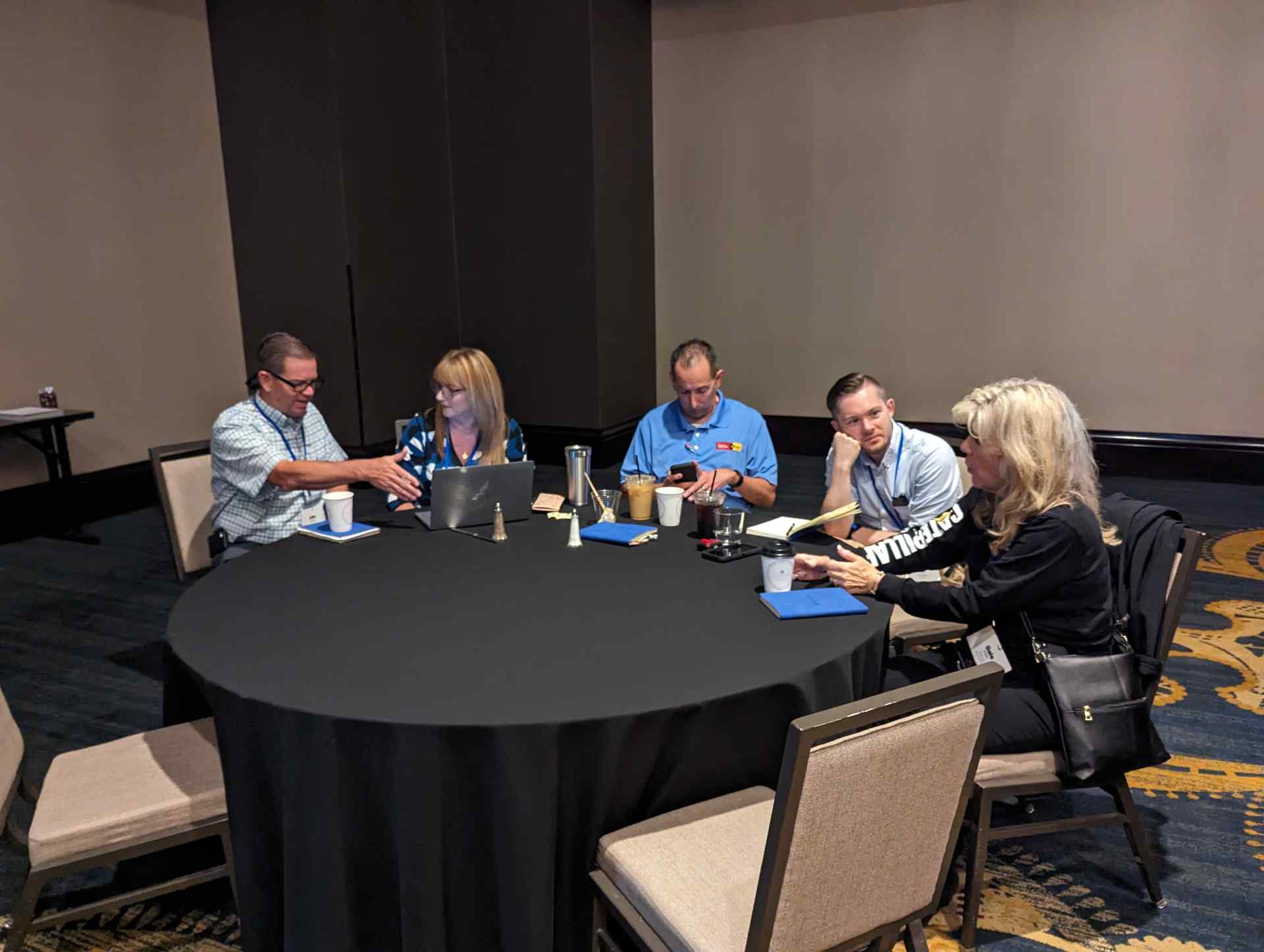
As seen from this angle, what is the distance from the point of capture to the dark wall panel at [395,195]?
6.43 m

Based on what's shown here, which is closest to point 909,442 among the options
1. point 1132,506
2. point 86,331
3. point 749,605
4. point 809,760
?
point 1132,506

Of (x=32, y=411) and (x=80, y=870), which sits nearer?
(x=80, y=870)

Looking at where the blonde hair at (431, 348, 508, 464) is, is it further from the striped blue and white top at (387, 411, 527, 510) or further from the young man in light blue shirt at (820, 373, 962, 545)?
the young man in light blue shirt at (820, 373, 962, 545)

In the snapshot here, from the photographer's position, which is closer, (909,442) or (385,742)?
(385,742)

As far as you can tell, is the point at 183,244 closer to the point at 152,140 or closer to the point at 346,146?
the point at 152,140

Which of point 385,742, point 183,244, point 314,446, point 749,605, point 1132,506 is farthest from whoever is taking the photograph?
point 183,244

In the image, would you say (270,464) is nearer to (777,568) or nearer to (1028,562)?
(777,568)

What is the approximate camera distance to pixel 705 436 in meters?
3.51

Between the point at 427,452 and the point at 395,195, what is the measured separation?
4.27 meters

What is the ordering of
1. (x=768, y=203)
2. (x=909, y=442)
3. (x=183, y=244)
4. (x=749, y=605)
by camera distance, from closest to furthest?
(x=749, y=605) → (x=909, y=442) → (x=183, y=244) → (x=768, y=203)

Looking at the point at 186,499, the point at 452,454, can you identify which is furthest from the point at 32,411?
the point at 452,454

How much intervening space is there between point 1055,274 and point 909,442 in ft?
15.0

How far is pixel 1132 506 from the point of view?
2.23 m

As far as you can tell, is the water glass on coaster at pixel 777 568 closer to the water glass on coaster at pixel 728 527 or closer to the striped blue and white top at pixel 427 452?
the water glass on coaster at pixel 728 527
